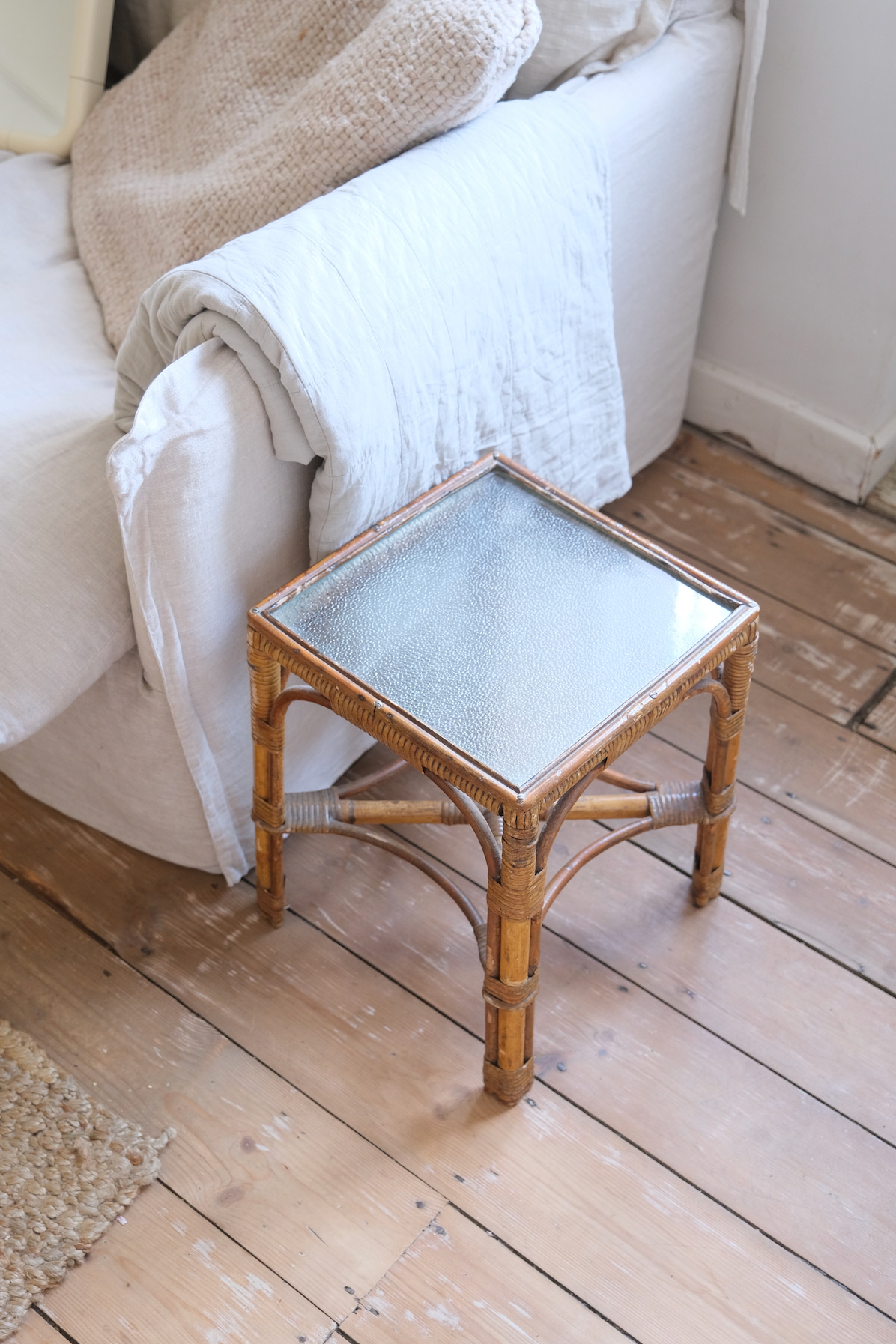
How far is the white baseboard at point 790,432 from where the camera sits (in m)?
1.66

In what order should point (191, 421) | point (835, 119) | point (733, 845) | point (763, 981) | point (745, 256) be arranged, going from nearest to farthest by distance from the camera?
point (191, 421), point (763, 981), point (733, 845), point (835, 119), point (745, 256)

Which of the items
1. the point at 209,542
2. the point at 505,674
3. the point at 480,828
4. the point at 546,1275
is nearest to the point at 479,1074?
the point at 546,1275

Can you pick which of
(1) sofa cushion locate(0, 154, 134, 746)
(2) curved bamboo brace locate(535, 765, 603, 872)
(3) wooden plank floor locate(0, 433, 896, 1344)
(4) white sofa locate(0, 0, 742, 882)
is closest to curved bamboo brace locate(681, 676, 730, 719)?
(2) curved bamboo brace locate(535, 765, 603, 872)

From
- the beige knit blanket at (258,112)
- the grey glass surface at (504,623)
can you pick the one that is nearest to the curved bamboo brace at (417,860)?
the grey glass surface at (504,623)

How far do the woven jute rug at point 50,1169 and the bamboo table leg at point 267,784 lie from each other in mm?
235

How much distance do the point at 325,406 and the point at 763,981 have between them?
677 millimetres

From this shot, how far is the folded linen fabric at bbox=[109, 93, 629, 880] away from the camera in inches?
38.6

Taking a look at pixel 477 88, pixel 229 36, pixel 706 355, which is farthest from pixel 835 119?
pixel 229 36

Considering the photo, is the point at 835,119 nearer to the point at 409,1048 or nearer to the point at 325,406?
the point at 325,406

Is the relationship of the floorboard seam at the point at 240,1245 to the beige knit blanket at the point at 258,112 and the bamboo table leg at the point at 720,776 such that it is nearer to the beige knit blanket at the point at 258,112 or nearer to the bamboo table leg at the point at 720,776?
the bamboo table leg at the point at 720,776

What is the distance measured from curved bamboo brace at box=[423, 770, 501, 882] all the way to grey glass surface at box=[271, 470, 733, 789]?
0.23 ft

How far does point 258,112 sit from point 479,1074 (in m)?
0.97

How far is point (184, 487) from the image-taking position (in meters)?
0.98

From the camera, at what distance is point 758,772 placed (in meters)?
1.40
